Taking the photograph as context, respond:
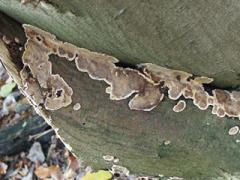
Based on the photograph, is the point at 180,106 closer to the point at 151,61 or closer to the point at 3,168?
the point at 151,61

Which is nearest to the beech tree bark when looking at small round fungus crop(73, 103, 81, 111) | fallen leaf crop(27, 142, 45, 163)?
small round fungus crop(73, 103, 81, 111)

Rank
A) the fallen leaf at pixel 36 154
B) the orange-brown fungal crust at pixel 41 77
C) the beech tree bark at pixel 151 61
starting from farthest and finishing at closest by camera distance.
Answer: the fallen leaf at pixel 36 154, the orange-brown fungal crust at pixel 41 77, the beech tree bark at pixel 151 61

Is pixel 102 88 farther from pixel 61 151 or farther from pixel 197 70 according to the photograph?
pixel 61 151

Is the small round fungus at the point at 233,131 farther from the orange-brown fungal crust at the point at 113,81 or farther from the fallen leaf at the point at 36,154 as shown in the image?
the fallen leaf at the point at 36,154

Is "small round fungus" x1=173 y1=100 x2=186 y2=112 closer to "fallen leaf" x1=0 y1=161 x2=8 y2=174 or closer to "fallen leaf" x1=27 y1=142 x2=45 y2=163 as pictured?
"fallen leaf" x1=27 y1=142 x2=45 y2=163

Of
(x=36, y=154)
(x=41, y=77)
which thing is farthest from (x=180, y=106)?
(x=36, y=154)

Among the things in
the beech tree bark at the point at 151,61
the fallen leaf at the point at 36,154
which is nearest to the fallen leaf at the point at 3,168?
the fallen leaf at the point at 36,154
